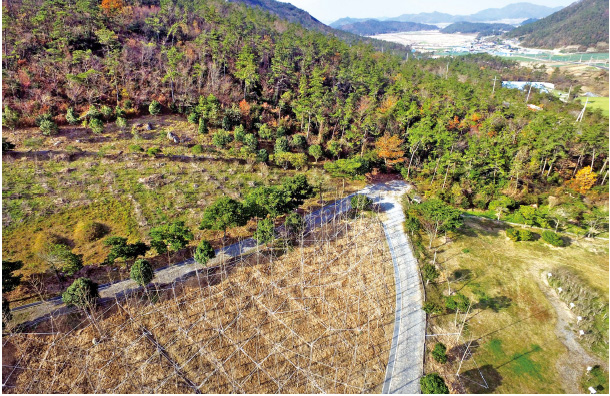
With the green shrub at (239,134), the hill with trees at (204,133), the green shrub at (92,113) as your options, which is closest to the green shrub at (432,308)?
the hill with trees at (204,133)

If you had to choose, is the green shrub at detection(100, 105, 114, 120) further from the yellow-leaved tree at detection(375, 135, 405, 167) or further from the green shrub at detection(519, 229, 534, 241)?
the green shrub at detection(519, 229, 534, 241)

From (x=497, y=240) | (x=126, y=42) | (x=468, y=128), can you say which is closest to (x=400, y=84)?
(x=468, y=128)

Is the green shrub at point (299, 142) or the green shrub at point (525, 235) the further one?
the green shrub at point (299, 142)

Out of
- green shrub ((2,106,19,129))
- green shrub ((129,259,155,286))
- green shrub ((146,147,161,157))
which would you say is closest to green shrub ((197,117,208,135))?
green shrub ((146,147,161,157))

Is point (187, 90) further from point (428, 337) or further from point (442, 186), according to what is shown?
point (428, 337)

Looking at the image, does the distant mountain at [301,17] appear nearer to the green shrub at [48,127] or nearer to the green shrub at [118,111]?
the green shrub at [118,111]

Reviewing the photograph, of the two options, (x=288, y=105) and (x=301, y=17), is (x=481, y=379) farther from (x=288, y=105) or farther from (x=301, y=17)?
(x=301, y=17)
